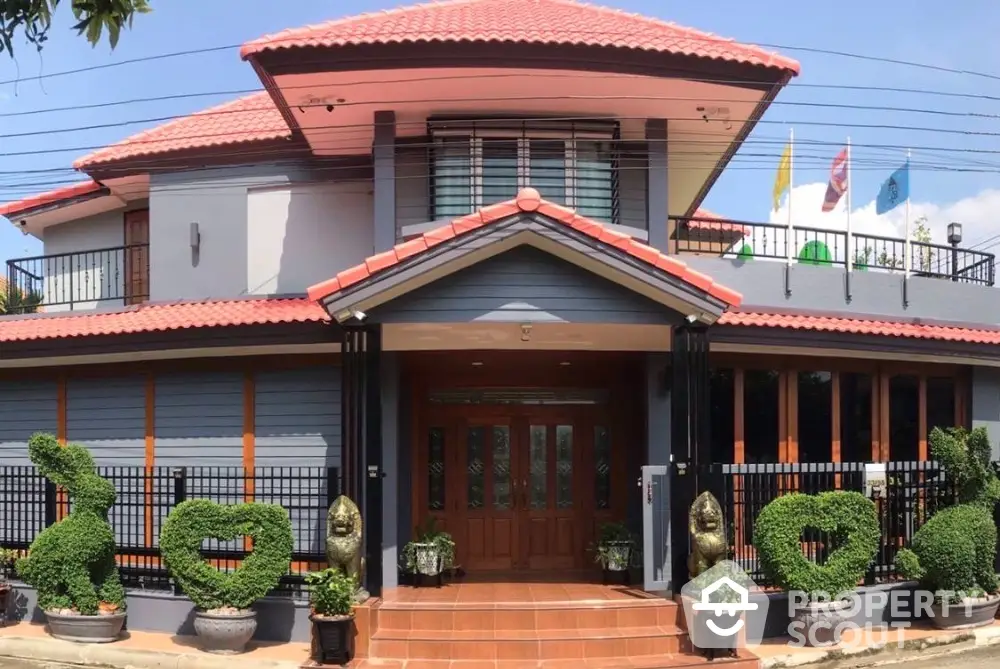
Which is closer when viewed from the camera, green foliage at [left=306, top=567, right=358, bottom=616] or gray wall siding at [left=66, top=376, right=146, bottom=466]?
green foliage at [left=306, top=567, right=358, bottom=616]

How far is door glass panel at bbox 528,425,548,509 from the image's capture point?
476 inches

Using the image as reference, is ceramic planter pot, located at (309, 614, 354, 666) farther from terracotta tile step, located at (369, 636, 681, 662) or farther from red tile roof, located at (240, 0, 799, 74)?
red tile roof, located at (240, 0, 799, 74)

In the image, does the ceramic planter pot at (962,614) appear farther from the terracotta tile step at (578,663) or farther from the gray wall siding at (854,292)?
the gray wall siding at (854,292)

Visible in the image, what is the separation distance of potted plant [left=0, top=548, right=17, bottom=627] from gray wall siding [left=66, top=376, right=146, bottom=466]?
159 centimetres

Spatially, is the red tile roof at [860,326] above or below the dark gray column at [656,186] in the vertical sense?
below

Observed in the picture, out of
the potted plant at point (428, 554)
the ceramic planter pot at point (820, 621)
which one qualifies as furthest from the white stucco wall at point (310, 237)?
the ceramic planter pot at point (820, 621)

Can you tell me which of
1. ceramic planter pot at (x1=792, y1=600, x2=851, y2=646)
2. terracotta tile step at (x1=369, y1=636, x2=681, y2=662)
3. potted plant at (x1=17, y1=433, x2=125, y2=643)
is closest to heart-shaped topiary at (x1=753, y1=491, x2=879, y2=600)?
ceramic planter pot at (x1=792, y1=600, x2=851, y2=646)

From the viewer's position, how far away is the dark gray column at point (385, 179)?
1153 centimetres

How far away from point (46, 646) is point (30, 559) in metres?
0.91

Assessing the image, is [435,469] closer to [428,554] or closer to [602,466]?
[428,554]

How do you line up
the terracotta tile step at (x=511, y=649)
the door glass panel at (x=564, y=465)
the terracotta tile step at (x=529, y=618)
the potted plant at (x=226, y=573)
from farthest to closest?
the door glass panel at (x=564, y=465), the terracotta tile step at (x=529, y=618), the potted plant at (x=226, y=573), the terracotta tile step at (x=511, y=649)

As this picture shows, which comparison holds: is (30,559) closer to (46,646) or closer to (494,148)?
(46,646)

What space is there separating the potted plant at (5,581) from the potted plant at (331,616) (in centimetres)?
423

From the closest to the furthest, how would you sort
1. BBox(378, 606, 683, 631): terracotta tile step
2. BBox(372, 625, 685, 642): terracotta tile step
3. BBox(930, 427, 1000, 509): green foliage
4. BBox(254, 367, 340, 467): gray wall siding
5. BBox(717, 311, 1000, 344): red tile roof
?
BBox(372, 625, 685, 642): terracotta tile step → BBox(378, 606, 683, 631): terracotta tile step → BBox(930, 427, 1000, 509): green foliage → BBox(717, 311, 1000, 344): red tile roof → BBox(254, 367, 340, 467): gray wall siding
